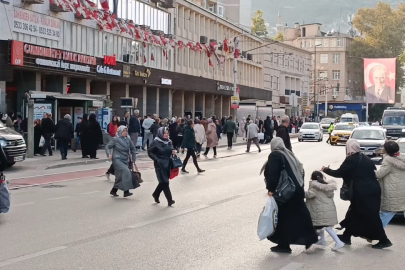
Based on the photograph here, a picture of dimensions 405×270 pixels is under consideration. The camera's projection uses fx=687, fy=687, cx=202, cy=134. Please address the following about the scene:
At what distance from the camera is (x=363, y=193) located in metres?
9.53

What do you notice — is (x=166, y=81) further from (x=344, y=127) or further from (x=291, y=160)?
(x=291, y=160)

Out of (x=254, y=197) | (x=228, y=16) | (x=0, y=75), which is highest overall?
(x=228, y=16)

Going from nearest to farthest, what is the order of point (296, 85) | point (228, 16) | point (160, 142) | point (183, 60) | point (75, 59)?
point (160, 142) → point (75, 59) → point (183, 60) → point (228, 16) → point (296, 85)

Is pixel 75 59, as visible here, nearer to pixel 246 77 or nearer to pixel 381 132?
pixel 381 132

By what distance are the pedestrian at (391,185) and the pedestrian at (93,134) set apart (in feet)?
57.0

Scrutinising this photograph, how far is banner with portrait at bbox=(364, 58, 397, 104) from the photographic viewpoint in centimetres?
6662

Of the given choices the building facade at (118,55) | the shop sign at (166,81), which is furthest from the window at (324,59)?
the shop sign at (166,81)

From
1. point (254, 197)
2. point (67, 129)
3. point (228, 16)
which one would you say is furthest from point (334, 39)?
point (254, 197)

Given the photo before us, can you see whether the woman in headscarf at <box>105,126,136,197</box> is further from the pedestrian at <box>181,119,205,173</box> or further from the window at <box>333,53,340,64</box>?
the window at <box>333,53,340,64</box>

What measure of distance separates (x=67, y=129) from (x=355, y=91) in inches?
4124

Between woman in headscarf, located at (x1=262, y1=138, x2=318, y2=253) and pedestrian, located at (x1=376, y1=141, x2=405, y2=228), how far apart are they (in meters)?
1.69

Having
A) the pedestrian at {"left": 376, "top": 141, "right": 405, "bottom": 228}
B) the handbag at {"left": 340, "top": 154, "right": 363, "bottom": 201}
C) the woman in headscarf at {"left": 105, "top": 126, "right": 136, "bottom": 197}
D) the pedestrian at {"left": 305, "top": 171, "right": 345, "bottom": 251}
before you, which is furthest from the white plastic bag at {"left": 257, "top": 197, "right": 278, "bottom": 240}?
the woman in headscarf at {"left": 105, "top": 126, "right": 136, "bottom": 197}

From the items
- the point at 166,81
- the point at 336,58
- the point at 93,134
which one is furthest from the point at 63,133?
the point at 336,58

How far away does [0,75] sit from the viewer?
31.7 m
